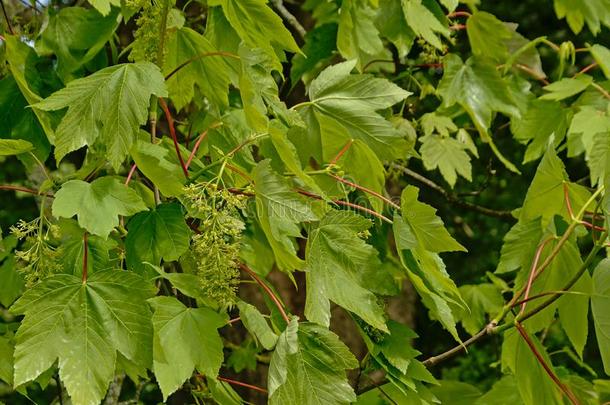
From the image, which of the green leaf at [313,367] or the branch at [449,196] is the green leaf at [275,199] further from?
the branch at [449,196]

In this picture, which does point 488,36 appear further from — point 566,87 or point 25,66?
point 25,66

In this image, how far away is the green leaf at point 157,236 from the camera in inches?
60.9

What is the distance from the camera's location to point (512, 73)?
3.03 metres

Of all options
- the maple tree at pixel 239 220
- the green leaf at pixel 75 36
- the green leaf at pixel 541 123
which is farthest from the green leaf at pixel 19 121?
the green leaf at pixel 541 123

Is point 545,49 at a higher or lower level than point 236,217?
lower

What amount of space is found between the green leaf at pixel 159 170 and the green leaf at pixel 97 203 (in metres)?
0.07

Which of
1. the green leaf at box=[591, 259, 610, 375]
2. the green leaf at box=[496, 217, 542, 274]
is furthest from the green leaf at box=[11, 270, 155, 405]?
the green leaf at box=[496, 217, 542, 274]

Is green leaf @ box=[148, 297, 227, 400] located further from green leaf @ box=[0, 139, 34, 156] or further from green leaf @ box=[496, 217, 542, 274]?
green leaf @ box=[496, 217, 542, 274]

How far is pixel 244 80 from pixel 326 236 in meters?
0.32

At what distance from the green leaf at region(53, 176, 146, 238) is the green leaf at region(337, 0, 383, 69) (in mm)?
1012

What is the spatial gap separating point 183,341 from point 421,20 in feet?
4.47

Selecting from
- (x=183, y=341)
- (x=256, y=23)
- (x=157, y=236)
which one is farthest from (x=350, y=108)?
(x=183, y=341)

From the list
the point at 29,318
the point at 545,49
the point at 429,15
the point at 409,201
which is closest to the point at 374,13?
the point at 429,15

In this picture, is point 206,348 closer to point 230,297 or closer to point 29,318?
Answer: point 230,297
